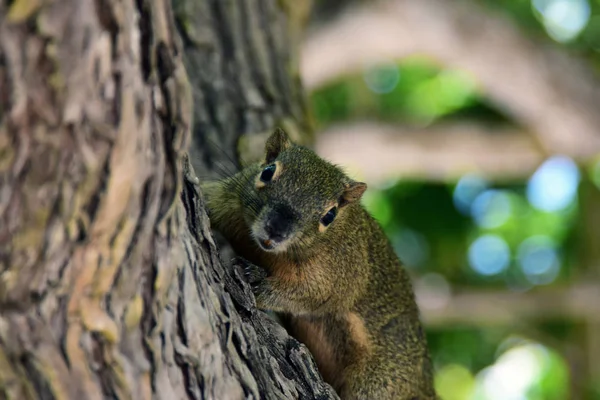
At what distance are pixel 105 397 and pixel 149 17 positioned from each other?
998 millimetres

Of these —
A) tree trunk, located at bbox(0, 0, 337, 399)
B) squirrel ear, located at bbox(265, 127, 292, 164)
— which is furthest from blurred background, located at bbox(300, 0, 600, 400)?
tree trunk, located at bbox(0, 0, 337, 399)

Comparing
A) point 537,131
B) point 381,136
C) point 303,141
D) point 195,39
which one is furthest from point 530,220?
point 195,39

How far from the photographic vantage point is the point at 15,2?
1.68 m

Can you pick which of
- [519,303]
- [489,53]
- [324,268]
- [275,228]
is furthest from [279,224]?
[519,303]

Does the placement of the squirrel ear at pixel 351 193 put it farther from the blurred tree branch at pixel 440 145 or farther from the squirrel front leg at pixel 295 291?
the blurred tree branch at pixel 440 145

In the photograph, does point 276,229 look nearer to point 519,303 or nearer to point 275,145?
point 275,145

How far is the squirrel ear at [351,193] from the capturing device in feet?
12.5

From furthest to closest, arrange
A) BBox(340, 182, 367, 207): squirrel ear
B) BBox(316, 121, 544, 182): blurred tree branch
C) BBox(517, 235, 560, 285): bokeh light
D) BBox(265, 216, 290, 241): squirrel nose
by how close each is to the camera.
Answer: BBox(517, 235, 560, 285): bokeh light < BBox(316, 121, 544, 182): blurred tree branch < BBox(340, 182, 367, 207): squirrel ear < BBox(265, 216, 290, 241): squirrel nose

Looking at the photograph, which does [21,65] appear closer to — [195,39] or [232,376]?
[232,376]

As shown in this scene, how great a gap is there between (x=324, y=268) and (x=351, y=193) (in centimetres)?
40

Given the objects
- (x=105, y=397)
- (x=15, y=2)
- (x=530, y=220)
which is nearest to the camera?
Result: (x=15, y=2)

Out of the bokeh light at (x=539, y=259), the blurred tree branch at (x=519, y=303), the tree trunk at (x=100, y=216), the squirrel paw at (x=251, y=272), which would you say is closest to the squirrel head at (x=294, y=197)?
the squirrel paw at (x=251, y=272)

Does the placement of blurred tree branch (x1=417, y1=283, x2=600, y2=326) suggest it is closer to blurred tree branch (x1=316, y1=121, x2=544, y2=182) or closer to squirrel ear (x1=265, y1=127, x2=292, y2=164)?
blurred tree branch (x1=316, y1=121, x2=544, y2=182)

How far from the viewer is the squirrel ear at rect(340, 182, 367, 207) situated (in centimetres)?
381
